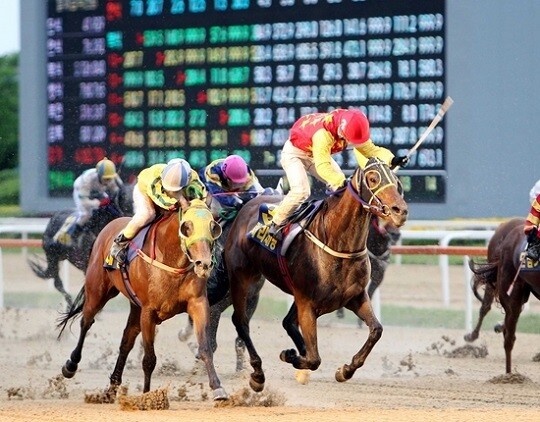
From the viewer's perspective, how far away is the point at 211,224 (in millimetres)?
6859

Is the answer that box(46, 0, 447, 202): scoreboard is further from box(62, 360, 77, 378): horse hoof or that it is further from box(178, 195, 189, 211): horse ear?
box(178, 195, 189, 211): horse ear

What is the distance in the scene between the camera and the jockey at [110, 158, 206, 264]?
7.10 m

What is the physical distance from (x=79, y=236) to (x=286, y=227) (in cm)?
413

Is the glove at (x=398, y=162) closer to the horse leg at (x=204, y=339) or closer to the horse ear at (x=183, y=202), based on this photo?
the horse ear at (x=183, y=202)

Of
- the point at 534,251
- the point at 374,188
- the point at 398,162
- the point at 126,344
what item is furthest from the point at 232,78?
the point at 374,188

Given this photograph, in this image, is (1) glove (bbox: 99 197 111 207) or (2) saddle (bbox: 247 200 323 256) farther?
(1) glove (bbox: 99 197 111 207)

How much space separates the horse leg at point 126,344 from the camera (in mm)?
7656

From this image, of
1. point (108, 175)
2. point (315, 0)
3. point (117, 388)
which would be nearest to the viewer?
point (117, 388)

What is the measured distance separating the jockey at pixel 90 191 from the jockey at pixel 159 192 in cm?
295

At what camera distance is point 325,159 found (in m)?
7.18

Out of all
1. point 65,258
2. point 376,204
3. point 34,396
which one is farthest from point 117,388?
point 65,258

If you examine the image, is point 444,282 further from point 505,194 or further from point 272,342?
point 272,342

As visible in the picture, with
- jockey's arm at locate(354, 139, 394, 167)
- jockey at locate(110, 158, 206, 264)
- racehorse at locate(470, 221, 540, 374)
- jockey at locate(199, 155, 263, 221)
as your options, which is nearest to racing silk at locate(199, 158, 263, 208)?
jockey at locate(199, 155, 263, 221)

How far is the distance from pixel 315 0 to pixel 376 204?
4.93 meters
